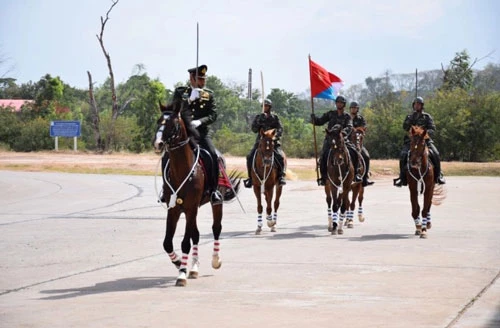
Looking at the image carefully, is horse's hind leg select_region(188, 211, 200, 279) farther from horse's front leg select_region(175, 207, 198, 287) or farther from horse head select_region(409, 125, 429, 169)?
horse head select_region(409, 125, 429, 169)

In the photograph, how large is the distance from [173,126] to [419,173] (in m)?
8.70

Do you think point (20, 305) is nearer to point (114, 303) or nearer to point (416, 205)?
point (114, 303)

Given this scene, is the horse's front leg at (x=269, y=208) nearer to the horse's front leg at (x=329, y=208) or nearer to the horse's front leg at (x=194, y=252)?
the horse's front leg at (x=329, y=208)

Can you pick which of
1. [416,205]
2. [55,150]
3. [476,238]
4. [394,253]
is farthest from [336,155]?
[55,150]

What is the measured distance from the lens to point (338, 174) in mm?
20922

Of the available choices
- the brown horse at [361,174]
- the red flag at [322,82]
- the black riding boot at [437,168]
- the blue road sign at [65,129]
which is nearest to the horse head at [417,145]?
the black riding boot at [437,168]

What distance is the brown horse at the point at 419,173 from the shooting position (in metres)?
20.1

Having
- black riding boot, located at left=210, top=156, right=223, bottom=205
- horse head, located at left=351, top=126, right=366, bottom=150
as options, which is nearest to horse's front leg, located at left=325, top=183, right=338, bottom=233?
horse head, located at left=351, top=126, right=366, bottom=150

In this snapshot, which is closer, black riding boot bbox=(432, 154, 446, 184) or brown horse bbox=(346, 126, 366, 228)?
black riding boot bbox=(432, 154, 446, 184)

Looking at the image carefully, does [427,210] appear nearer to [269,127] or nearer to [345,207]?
[345,207]

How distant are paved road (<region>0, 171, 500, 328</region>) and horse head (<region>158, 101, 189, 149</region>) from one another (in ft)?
5.88

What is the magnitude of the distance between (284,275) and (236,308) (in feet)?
9.06

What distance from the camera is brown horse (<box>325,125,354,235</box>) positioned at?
2058 cm

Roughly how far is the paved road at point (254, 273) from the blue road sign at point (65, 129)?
49.4 metres
